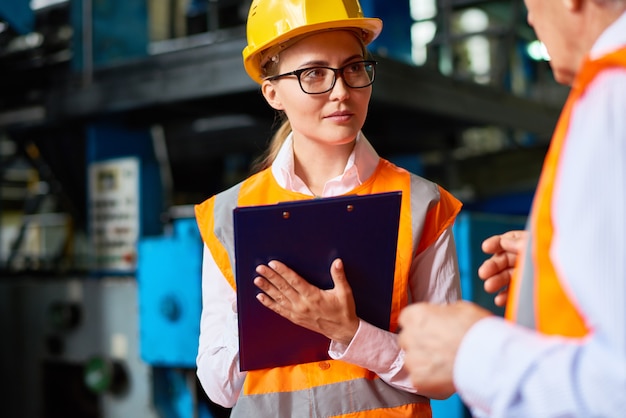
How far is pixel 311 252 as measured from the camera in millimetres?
1148

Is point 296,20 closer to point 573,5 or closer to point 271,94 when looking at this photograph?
point 271,94

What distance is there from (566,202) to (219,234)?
773 mm

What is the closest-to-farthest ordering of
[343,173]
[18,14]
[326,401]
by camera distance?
[326,401] → [343,173] → [18,14]

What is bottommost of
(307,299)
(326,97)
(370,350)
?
(370,350)

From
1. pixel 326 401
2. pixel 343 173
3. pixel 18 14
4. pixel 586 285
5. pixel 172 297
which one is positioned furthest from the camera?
pixel 18 14

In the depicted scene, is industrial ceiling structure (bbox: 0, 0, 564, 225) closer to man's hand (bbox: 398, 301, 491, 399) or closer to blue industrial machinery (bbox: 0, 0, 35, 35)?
blue industrial machinery (bbox: 0, 0, 35, 35)

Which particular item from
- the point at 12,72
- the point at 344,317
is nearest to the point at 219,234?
the point at 344,317

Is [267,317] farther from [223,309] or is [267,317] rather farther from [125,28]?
[125,28]

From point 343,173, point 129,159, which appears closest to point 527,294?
point 343,173

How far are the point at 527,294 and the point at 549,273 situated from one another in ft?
0.25

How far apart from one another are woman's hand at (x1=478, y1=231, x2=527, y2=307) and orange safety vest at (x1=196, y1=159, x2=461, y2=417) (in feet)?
0.38

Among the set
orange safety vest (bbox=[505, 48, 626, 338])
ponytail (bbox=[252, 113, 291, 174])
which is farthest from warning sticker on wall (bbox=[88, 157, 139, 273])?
orange safety vest (bbox=[505, 48, 626, 338])

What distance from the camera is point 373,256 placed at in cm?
119

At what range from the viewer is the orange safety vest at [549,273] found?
2.46 ft
